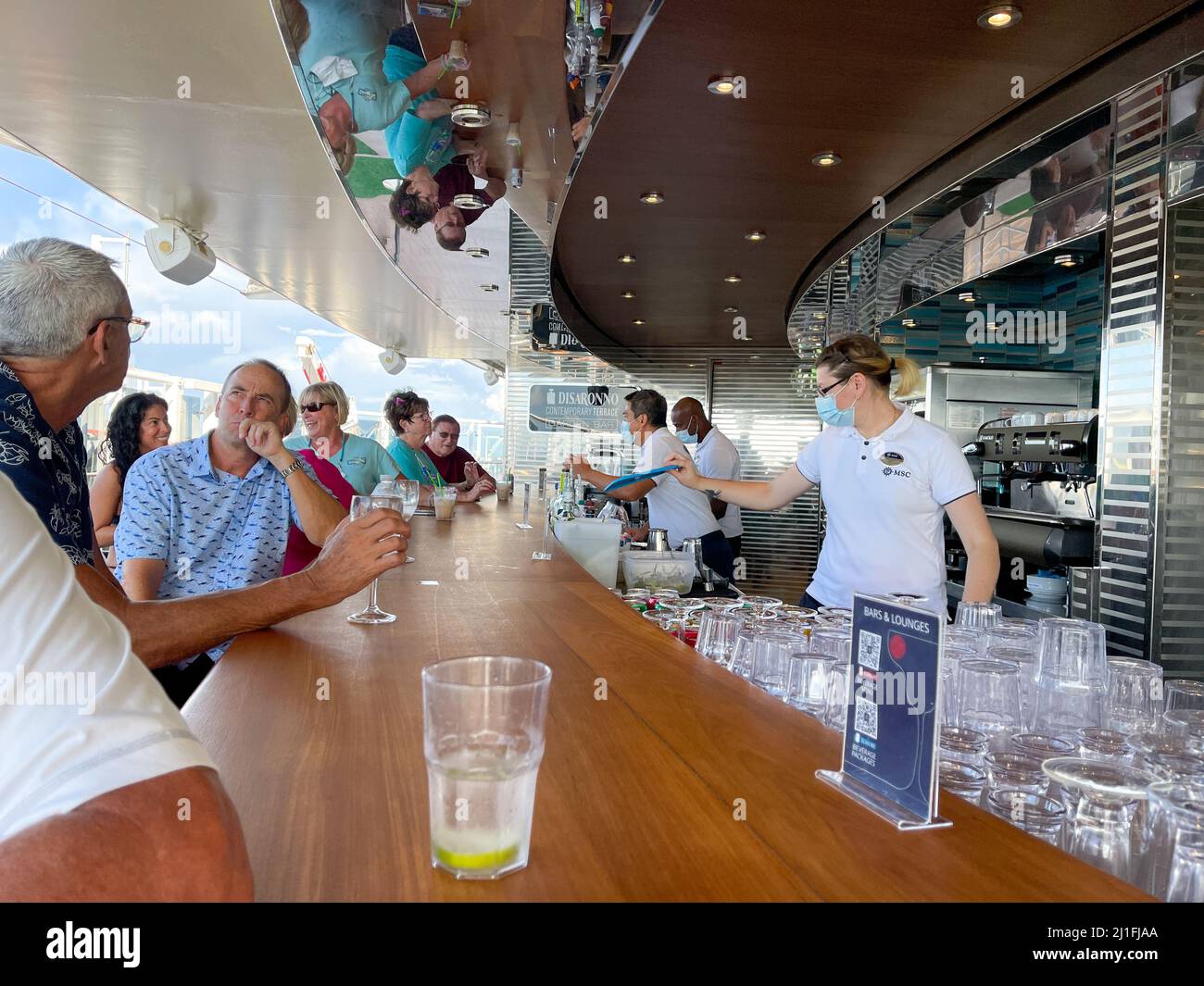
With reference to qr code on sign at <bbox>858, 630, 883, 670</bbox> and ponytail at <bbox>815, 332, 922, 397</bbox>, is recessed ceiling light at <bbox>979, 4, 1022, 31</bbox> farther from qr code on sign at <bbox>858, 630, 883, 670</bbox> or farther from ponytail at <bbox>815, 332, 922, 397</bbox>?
qr code on sign at <bbox>858, 630, 883, 670</bbox>

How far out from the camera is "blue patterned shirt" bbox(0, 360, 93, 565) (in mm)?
1529

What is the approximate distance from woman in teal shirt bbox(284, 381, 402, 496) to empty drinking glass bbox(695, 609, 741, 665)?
138 inches

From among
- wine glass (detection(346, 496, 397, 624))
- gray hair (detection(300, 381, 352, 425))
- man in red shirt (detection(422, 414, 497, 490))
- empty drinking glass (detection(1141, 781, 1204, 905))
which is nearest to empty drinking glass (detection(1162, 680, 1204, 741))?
empty drinking glass (detection(1141, 781, 1204, 905))

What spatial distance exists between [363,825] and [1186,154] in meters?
3.47

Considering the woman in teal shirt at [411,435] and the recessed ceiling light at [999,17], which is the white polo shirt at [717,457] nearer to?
the woman in teal shirt at [411,435]

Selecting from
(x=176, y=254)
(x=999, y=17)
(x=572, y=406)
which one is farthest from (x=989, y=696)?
(x=572, y=406)

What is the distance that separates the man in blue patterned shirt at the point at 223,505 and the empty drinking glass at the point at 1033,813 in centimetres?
205

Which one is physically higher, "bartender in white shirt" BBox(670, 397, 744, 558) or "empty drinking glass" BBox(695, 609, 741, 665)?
"bartender in white shirt" BBox(670, 397, 744, 558)

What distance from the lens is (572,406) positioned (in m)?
10.8

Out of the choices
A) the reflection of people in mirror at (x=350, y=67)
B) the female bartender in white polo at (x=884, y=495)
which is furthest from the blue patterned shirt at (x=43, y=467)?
the female bartender in white polo at (x=884, y=495)

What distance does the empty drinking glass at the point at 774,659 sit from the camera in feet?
4.43

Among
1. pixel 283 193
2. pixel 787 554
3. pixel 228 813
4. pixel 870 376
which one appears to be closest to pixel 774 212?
pixel 870 376

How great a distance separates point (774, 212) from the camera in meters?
4.67

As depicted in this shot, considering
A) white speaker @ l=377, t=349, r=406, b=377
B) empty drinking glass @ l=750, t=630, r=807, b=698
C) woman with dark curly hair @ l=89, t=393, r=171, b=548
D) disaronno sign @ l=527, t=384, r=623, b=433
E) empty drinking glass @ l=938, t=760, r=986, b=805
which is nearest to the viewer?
empty drinking glass @ l=938, t=760, r=986, b=805
